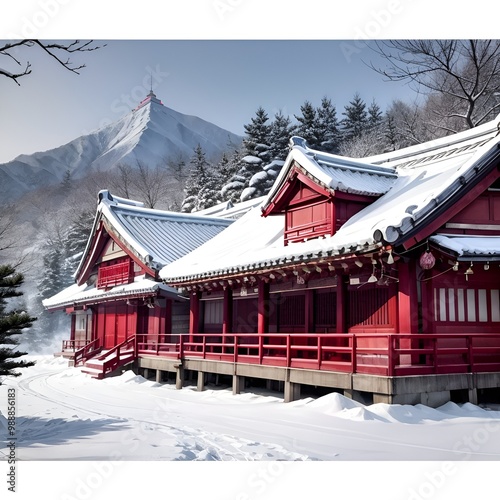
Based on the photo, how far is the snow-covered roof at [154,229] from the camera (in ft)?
79.7

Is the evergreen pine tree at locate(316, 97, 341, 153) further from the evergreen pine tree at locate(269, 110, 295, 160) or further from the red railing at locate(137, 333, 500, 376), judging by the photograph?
the red railing at locate(137, 333, 500, 376)

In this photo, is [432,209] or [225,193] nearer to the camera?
[432,209]

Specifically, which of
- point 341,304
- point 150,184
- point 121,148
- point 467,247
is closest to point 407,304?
point 467,247

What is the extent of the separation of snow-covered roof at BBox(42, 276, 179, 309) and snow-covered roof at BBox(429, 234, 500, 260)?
12863 millimetres

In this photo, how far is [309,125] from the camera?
45.4 meters

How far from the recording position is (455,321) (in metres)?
12.9

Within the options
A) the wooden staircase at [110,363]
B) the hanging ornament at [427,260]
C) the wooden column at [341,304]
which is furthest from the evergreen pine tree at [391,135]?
the hanging ornament at [427,260]

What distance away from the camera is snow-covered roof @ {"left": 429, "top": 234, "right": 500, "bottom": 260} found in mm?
11797

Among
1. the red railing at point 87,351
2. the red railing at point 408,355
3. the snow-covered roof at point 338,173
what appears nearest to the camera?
the red railing at point 408,355

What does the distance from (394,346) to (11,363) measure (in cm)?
761

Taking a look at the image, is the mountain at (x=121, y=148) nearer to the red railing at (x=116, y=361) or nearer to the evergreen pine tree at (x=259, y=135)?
the evergreen pine tree at (x=259, y=135)

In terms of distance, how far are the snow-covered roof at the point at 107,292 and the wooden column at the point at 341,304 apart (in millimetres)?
9929
